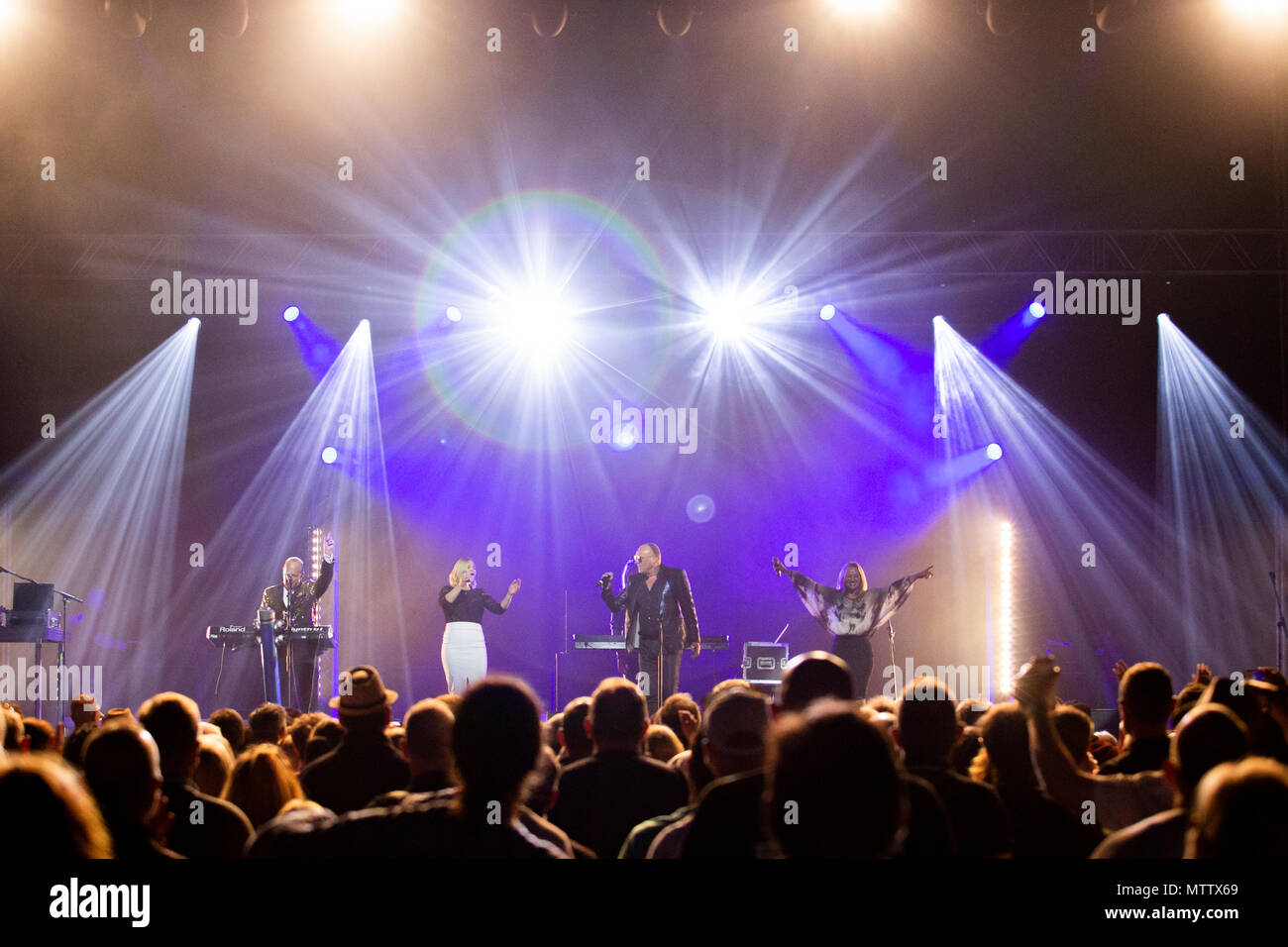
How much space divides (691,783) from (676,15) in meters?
7.06

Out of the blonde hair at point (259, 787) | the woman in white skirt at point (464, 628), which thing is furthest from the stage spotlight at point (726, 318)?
the blonde hair at point (259, 787)

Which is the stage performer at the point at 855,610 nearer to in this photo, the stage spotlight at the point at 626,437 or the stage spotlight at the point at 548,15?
the stage spotlight at the point at 626,437

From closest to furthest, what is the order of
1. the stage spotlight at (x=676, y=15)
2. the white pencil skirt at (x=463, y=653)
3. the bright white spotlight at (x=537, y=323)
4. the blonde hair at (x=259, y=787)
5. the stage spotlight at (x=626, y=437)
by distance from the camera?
the blonde hair at (x=259, y=787)
the stage spotlight at (x=676, y=15)
the white pencil skirt at (x=463, y=653)
the bright white spotlight at (x=537, y=323)
the stage spotlight at (x=626, y=437)

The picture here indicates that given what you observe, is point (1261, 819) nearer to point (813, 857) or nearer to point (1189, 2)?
point (813, 857)

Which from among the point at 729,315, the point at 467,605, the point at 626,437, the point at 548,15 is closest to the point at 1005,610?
the point at 729,315

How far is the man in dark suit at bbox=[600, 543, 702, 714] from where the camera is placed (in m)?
9.62

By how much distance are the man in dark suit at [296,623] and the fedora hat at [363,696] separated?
261 inches

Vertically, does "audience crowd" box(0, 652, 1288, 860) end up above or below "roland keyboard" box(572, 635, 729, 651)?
above

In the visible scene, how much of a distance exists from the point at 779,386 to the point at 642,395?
6.31 feet

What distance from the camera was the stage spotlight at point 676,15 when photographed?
8.77 metres

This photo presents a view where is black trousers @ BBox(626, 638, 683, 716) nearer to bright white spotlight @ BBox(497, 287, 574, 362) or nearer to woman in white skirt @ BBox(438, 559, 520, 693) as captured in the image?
woman in white skirt @ BBox(438, 559, 520, 693)

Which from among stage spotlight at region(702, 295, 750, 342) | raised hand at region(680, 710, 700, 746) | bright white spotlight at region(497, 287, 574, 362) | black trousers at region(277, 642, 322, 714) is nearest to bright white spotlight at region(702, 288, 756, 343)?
stage spotlight at region(702, 295, 750, 342)

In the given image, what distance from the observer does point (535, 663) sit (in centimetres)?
1473

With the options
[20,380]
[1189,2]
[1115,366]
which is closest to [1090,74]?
[1189,2]
